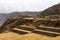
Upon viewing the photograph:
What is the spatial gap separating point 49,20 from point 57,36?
3.97 m

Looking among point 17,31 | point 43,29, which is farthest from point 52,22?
point 17,31

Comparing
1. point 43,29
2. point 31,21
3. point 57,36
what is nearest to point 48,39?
point 57,36

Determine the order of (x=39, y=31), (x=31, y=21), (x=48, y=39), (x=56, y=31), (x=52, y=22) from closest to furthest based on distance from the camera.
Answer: (x=48, y=39)
(x=56, y=31)
(x=39, y=31)
(x=52, y=22)
(x=31, y=21)

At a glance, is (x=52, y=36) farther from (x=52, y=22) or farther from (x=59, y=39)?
(x=52, y=22)

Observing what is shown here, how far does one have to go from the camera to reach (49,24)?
14641mm

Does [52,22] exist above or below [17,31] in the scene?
above

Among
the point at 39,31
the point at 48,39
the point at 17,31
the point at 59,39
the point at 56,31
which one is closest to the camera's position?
the point at 59,39

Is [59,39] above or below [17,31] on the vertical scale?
above

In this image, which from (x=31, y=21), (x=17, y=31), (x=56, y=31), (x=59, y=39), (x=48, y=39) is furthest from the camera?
(x=31, y=21)

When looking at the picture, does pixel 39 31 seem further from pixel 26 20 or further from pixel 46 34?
pixel 26 20

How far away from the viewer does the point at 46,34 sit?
41.4 ft

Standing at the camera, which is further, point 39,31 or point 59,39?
point 39,31

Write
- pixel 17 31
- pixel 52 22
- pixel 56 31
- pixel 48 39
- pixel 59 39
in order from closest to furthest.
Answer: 1. pixel 59 39
2. pixel 48 39
3. pixel 56 31
4. pixel 52 22
5. pixel 17 31

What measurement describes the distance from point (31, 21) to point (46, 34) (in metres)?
5.79
